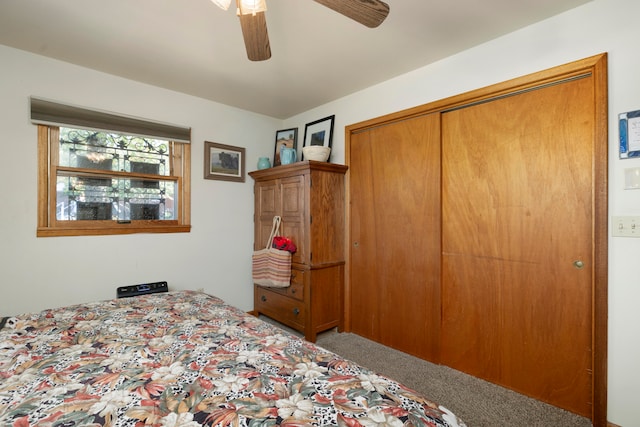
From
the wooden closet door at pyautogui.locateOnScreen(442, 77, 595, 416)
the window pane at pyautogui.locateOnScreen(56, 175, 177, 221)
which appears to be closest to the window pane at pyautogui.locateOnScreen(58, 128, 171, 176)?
the window pane at pyautogui.locateOnScreen(56, 175, 177, 221)

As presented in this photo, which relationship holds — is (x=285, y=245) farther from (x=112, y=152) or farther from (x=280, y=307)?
(x=112, y=152)

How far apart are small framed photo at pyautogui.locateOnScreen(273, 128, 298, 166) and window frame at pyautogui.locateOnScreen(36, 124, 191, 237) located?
1021mm

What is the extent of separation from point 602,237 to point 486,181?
2.27 ft

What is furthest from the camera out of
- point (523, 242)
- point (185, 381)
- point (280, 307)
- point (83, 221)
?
point (280, 307)

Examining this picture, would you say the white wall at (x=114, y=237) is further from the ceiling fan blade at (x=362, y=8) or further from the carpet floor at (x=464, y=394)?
the ceiling fan blade at (x=362, y=8)

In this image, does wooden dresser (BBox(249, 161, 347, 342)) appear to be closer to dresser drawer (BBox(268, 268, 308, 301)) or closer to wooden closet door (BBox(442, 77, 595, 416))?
dresser drawer (BBox(268, 268, 308, 301))

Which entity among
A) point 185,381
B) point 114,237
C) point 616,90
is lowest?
point 185,381

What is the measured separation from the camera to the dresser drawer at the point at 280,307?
2.84 metres

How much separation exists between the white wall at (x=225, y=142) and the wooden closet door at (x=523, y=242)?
0.14 meters

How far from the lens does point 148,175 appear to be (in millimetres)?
2760

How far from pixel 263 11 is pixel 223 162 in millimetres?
2137

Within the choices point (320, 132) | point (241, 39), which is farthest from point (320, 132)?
point (241, 39)

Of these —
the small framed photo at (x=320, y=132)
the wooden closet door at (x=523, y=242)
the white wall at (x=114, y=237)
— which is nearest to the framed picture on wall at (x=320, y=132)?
the small framed photo at (x=320, y=132)

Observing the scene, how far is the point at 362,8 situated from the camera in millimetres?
1261
